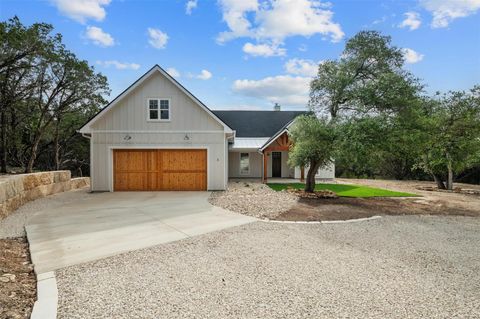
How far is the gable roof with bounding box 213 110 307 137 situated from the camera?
84.3ft

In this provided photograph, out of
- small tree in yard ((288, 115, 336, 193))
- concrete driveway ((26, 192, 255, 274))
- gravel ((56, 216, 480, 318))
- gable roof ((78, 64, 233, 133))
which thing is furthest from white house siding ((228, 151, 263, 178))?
gravel ((56, 216, 480, 318))

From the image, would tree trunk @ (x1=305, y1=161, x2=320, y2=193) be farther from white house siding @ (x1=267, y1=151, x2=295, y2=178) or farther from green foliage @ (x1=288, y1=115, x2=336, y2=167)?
white house siding @ (x1=267, y1=151, x2=295, y2=178)

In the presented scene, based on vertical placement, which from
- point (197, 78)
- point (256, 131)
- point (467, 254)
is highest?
point (197, 78)

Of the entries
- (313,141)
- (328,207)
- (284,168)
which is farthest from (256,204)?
(284,168)

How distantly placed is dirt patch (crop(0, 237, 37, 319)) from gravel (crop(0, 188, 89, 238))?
47.5 inches

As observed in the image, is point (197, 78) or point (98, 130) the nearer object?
point (98, 130)

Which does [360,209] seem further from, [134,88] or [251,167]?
[251,167]

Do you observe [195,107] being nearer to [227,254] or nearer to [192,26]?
[192,26]

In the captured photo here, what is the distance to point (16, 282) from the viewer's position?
14.1 ft

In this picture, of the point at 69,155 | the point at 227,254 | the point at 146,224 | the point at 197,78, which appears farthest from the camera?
the point at 69,155

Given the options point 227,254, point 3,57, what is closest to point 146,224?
point 227,254

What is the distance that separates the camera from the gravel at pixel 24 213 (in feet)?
24.1

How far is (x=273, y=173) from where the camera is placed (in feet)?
79.5

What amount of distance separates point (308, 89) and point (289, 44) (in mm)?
4284
